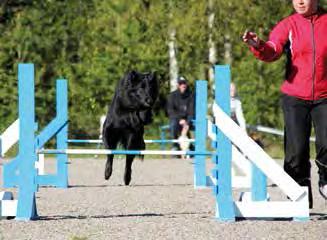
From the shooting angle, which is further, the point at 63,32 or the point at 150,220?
the point at 63,32

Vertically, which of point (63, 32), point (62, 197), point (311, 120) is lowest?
point (62, 197)

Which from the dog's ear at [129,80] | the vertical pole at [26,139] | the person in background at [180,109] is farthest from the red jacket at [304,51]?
the person in background at [180,109]

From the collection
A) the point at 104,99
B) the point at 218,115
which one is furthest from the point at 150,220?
the point at 104,99

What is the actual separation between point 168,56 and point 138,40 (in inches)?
39.3

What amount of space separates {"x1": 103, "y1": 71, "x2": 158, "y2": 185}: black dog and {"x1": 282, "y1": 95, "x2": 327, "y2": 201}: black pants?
4.36 metres

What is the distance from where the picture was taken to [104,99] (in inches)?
1184

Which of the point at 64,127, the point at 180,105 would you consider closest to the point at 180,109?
the point at 180,105

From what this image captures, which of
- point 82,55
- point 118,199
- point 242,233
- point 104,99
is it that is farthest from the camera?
point 82,55

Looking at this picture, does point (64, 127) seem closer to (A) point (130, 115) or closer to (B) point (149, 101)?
(A) point (130, 115)

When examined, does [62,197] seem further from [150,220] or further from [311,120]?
[311,120]

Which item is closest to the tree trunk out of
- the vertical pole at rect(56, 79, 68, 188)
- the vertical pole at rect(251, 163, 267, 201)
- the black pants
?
the vertical pole at rect(56, 79, 68, 188)

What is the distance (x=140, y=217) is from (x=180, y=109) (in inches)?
470

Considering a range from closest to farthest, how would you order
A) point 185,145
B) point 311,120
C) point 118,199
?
point 311,120 → point 118,199 → point 185,145

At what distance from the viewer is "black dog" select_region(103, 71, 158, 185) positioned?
498 inches
